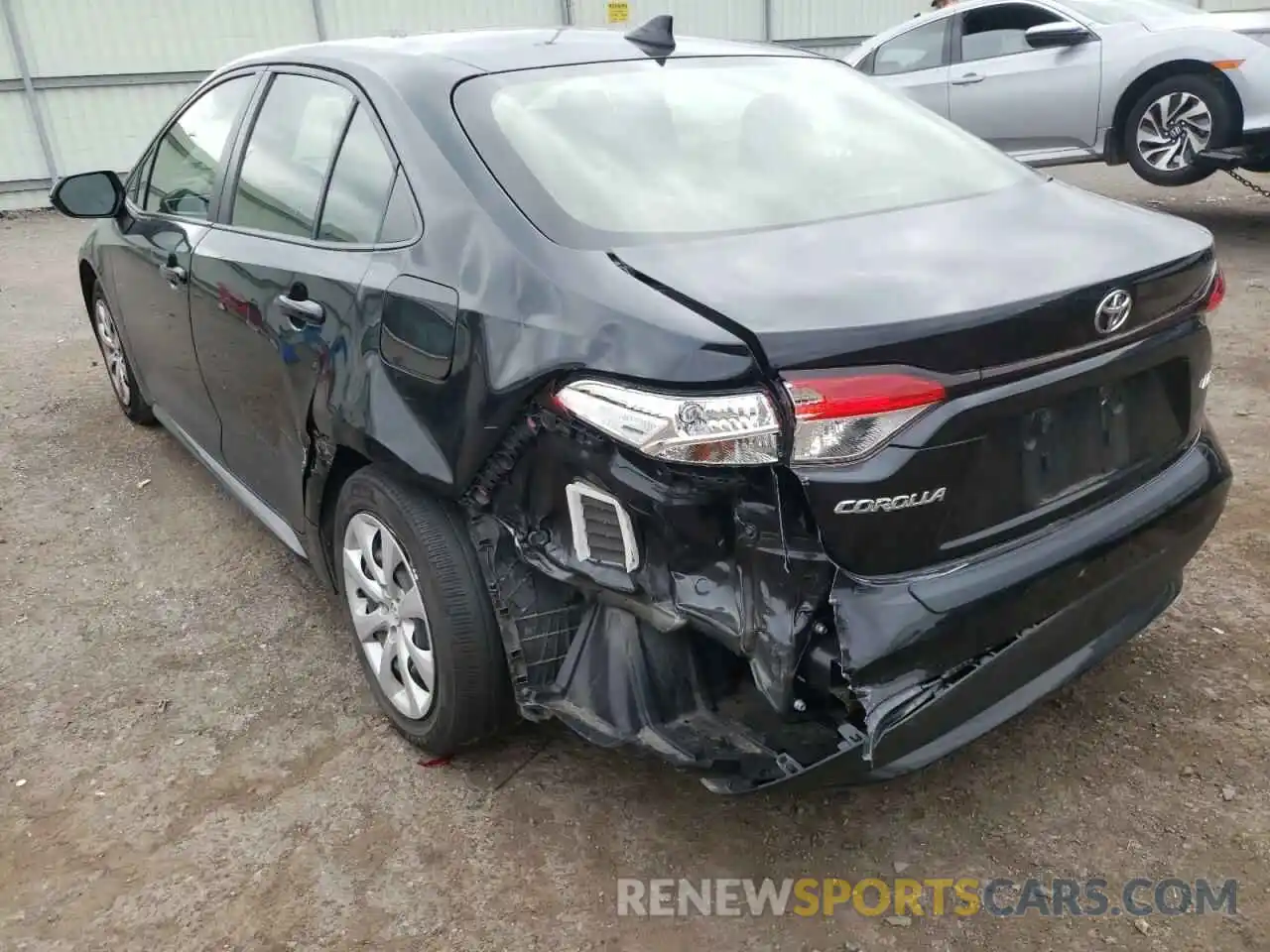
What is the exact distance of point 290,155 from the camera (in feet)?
9.91

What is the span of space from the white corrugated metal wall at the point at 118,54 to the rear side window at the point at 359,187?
10915mm

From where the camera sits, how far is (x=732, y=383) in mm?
1805

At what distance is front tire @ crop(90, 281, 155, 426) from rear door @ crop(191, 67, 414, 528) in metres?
1.68

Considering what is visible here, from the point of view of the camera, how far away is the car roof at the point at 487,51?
2648 mm

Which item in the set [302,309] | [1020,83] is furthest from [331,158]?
[1020,83]

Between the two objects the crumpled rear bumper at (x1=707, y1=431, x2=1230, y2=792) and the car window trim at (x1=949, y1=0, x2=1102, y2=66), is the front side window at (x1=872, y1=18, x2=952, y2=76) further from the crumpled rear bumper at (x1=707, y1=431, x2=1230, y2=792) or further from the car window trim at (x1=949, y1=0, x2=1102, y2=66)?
the crumpled rear bumper at (x1=707, y1=431, x2=1230, y2=792)

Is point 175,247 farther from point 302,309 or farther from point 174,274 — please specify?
point 302,309

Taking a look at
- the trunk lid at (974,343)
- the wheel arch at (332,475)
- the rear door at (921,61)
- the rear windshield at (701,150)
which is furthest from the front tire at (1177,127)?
the wheel arch at (332,475)

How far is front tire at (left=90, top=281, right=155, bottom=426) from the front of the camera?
16.0 ft

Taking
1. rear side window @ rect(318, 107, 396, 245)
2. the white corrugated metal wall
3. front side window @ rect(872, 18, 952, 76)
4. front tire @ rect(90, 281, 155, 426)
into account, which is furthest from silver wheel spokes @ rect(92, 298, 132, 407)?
the white corrugated metal wall

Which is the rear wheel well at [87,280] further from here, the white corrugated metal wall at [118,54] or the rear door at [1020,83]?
the white corrugated metal wall at [118,54]

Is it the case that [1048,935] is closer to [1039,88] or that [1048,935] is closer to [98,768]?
[98,768]

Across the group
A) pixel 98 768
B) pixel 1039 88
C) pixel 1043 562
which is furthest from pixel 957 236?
pixel 1039 88

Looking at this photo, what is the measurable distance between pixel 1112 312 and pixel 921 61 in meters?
7.51
